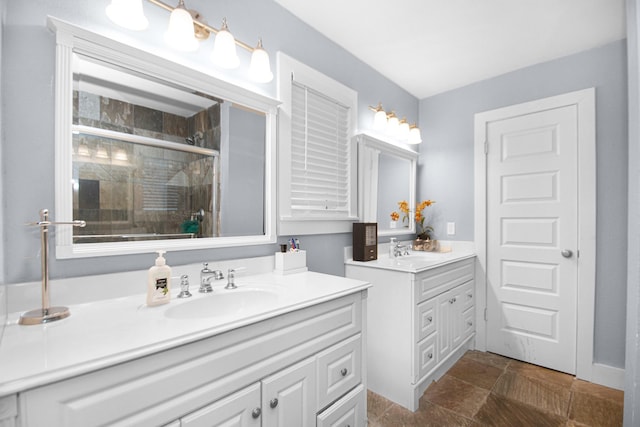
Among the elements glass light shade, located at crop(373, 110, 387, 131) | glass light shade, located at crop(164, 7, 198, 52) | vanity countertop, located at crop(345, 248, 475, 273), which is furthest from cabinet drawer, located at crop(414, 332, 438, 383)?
glass light shade, located at crop(164, 7, 198, 52)

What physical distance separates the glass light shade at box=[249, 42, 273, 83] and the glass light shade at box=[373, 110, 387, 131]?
107cm

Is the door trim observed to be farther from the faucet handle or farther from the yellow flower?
the faucet handle

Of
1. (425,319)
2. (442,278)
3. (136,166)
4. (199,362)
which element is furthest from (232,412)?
(442,278)

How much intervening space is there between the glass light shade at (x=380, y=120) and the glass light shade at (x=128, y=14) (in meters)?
1.63

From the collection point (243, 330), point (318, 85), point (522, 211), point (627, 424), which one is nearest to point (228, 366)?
point (243, 330)

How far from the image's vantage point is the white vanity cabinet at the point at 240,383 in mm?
659

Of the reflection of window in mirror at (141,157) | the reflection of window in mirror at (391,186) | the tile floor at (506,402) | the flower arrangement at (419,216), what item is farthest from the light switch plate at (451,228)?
the reflection of window in mirror at (141,157)

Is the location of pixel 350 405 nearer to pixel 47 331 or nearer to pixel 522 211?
pixel 47 331

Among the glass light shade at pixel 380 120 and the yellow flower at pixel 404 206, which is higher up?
the glass light shade at pixel 380 120

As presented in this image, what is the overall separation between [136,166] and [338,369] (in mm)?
1205

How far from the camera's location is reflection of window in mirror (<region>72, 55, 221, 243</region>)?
111cm

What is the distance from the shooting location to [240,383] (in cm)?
92

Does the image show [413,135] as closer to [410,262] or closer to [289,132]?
[410,262]

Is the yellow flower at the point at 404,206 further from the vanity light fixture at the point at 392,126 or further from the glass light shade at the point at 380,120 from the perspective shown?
the glass light shade at the point at 380,120
